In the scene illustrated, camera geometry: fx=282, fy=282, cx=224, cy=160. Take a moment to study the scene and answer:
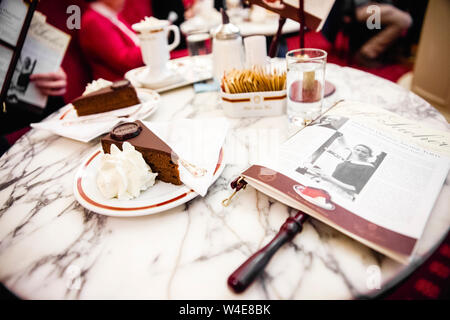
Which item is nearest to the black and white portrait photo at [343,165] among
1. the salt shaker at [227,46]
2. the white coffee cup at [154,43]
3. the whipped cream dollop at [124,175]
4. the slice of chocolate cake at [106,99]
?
the whipped cream dollop at [124,175]

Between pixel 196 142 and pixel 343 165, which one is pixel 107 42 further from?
pixel 343 165

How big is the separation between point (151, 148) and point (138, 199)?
4.4 inches

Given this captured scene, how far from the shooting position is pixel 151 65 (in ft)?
3.73

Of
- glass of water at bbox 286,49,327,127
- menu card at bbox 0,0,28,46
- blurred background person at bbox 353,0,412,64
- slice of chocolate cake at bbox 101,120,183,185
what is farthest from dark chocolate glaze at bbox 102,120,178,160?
blurred background person at bbox 353,0,412,64

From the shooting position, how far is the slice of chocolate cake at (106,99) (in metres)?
0.94

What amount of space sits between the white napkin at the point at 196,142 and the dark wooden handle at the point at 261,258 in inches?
6.5

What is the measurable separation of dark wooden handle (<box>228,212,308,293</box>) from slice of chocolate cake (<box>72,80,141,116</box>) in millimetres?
732

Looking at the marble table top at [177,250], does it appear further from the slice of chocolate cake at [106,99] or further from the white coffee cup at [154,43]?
the white coffee cup at [154,43]

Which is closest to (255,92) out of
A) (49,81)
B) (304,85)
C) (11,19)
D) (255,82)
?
(255,82)
